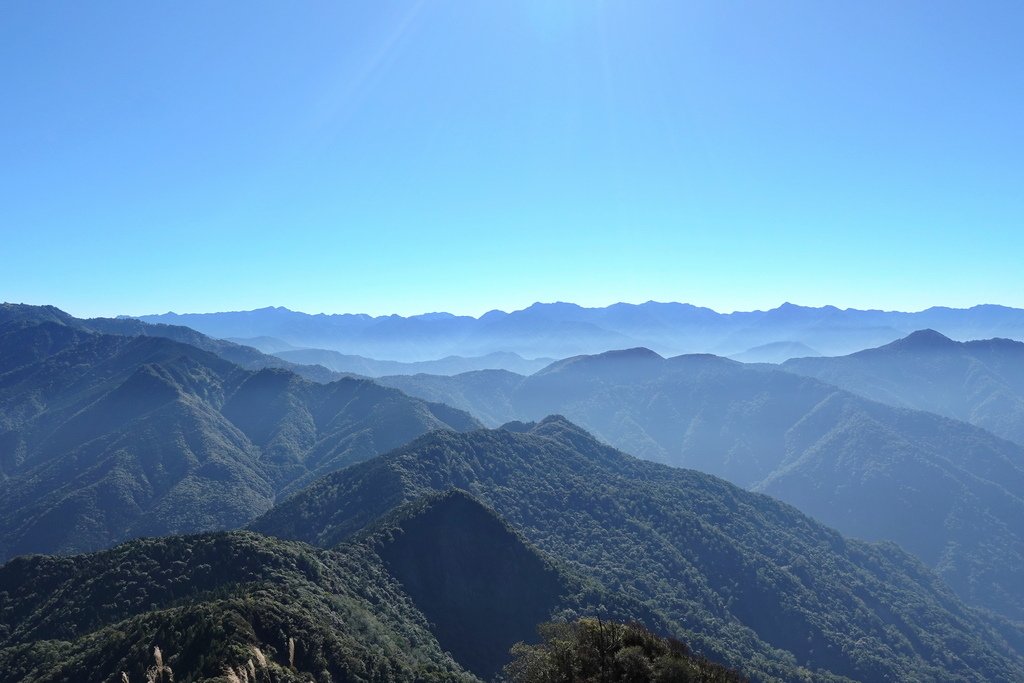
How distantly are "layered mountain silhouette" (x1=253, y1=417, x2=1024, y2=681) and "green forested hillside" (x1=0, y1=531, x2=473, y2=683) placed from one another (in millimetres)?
21950

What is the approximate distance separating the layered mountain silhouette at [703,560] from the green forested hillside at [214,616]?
21.9 metres

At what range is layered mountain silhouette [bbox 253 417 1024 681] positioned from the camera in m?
133


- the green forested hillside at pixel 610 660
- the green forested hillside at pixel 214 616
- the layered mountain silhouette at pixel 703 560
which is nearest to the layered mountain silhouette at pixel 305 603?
the green forested hillside at pixel 214 616

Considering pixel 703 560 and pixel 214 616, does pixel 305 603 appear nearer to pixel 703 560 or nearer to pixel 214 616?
pixel 214 616

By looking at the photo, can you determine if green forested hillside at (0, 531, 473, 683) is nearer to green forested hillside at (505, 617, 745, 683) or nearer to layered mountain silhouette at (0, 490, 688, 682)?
layered mountain silhouette at (0, 490, 688, 682)

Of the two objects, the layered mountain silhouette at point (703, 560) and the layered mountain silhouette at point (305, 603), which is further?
the layered mountain silhouette at point (703, 560)

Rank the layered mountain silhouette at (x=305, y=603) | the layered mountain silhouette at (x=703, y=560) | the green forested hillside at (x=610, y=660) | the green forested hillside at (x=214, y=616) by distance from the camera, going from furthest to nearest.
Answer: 1. the layered mountain silhouette at (x=703, y=560)
2. the layered mountain silhouette at (x=305, y=603)
3. the green forested hillside at (x=214, y=616)
4. the green forested hillside at (x=610, y=660)

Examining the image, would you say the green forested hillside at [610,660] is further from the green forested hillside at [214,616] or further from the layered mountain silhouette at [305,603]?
the layered mountain silhouette at [305,603]

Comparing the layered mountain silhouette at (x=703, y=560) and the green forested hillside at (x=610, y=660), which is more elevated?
the green forested hillside at (x=610, y=660)

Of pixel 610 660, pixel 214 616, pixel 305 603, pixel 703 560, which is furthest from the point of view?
pixel 703 560

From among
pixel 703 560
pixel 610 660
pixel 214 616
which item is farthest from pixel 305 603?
pixel 703 560

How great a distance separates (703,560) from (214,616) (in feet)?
433

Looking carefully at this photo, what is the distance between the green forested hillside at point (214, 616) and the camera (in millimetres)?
56562

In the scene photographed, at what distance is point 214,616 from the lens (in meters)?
58.2
